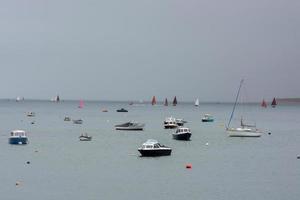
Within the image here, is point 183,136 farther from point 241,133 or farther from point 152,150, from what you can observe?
point 152,150

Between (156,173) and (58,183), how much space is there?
13.6m

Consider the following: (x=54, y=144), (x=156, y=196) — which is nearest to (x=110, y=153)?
(x=54, y=144)

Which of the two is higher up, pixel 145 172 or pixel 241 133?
pixel 145 172

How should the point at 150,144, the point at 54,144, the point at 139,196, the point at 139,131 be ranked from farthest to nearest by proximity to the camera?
1. the point at 139,131
2. the point at 54,144
3. the point at 150,144
4. the point at 139,196

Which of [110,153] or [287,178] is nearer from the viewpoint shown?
[287,178]

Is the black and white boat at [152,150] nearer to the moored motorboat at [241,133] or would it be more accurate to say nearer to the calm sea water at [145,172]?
the calm sea water at [145,172]

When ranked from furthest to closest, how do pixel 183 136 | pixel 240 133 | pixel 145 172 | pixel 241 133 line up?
pixel 241 133 < pixel 240 133 < pixel 183 136 < pixel 145 172

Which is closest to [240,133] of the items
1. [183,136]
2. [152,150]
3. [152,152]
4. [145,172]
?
[183,136]

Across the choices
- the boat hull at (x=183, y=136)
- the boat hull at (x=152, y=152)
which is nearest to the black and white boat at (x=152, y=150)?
the boat hull at (x=152, y=152)

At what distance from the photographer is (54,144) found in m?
121

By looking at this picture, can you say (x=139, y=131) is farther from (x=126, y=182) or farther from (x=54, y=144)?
(x=126, y=182)

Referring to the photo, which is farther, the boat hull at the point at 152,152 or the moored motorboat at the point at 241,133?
the moored motorboat at the point at 241,133

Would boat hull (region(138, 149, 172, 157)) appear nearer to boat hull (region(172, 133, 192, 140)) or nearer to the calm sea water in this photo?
the calm sea water

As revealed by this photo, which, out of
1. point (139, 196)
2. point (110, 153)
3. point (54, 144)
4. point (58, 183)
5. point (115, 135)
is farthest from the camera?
point (115, 135)
